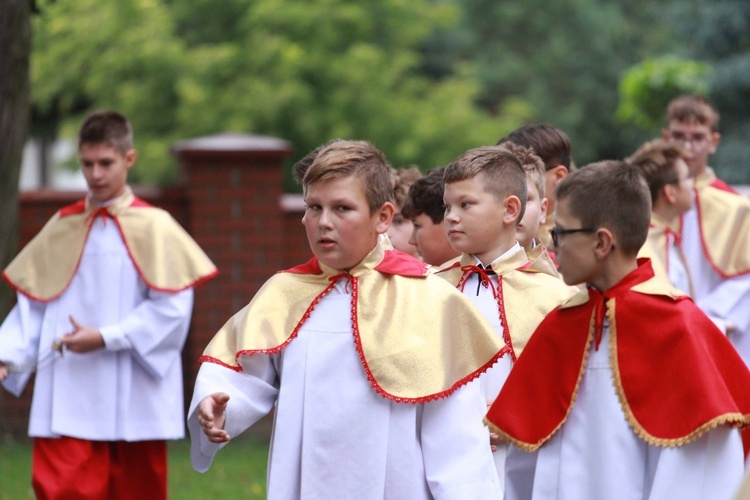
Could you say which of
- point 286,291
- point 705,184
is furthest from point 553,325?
point 705,184

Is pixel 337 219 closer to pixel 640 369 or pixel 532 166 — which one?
pixel 640 369

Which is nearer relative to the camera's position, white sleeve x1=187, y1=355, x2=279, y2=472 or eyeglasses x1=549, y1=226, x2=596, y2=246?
eyeglasses x1=549, y1=226, x2=596, y2=246

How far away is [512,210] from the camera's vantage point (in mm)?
4961

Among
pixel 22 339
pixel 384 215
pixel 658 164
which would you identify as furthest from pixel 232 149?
pixel 384 215

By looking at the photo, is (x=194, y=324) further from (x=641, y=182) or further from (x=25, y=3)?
(x=641, y=182)

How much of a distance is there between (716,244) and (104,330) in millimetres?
3633

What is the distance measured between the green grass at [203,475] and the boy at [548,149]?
11.9 feet

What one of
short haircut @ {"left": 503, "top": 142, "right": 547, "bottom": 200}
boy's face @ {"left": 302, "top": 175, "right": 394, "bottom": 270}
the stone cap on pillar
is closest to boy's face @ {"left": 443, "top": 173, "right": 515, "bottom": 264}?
short haircut @ {"left": 503, "top": 142, "right": 547, "bottom": 200}

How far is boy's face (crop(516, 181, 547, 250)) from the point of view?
5.27 meters

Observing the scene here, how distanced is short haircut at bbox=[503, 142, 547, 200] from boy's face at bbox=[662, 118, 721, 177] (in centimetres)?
286

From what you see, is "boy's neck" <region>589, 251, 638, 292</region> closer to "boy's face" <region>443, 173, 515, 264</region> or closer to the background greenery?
"boy's face" <region>443, 173, 515, 264</region>

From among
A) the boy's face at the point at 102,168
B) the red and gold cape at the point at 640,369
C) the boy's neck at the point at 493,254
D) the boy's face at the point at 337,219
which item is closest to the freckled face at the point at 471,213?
the boy's neck at the point at 493,254

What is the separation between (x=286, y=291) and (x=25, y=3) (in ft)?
14.9

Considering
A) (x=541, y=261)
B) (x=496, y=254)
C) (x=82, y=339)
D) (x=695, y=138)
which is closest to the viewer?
(x=496, y=254)
